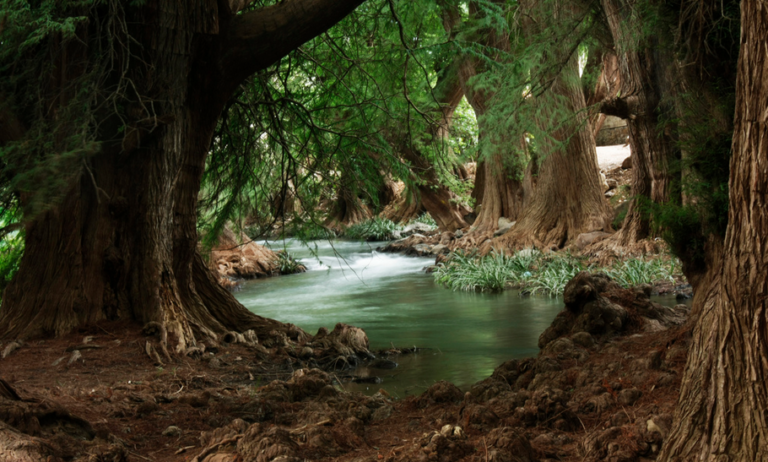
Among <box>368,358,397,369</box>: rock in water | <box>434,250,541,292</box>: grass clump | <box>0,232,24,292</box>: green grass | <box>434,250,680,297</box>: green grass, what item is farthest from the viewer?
<box>434,250,541,292</box>: grass clump

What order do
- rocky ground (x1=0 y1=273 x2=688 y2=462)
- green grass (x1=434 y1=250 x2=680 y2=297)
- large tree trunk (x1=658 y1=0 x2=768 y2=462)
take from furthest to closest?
green grass (x1=434 y1=250 x2=680 y2=297) < rocky ground (x1=0 y1=273 x2=688 y2=462) < large tree trunk (x1=658 y1=0 x2=768 y2=462)

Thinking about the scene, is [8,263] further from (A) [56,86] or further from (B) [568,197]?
(B) [568,197]

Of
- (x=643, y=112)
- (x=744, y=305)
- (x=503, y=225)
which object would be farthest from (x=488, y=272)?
(x=744, y=305)

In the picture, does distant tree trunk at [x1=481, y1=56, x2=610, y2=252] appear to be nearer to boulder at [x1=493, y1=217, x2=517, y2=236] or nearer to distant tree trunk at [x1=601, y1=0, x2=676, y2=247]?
boulder at [x1=493, y1=217, x2=517, y2=236]

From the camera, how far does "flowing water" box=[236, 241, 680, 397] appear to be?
7.38 metres

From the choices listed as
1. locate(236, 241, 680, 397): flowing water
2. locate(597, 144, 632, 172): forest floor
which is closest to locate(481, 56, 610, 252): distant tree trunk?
locate(236, 241, 680, 397): flowing water

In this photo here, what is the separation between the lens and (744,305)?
2422mm

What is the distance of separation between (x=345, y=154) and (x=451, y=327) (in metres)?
3.42

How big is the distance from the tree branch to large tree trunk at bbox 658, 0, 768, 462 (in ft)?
13.5

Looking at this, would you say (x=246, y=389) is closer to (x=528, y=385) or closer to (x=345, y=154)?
(x=528, y=385)

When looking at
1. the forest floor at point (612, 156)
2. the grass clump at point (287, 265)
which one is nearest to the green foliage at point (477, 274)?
the grass clump at point (287, 265)

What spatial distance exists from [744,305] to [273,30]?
4.93 m

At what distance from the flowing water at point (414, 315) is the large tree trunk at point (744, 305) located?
383cm

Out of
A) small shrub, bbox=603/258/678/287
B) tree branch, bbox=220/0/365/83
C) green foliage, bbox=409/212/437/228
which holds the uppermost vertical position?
tree branch, bbox=220/0/365/83
